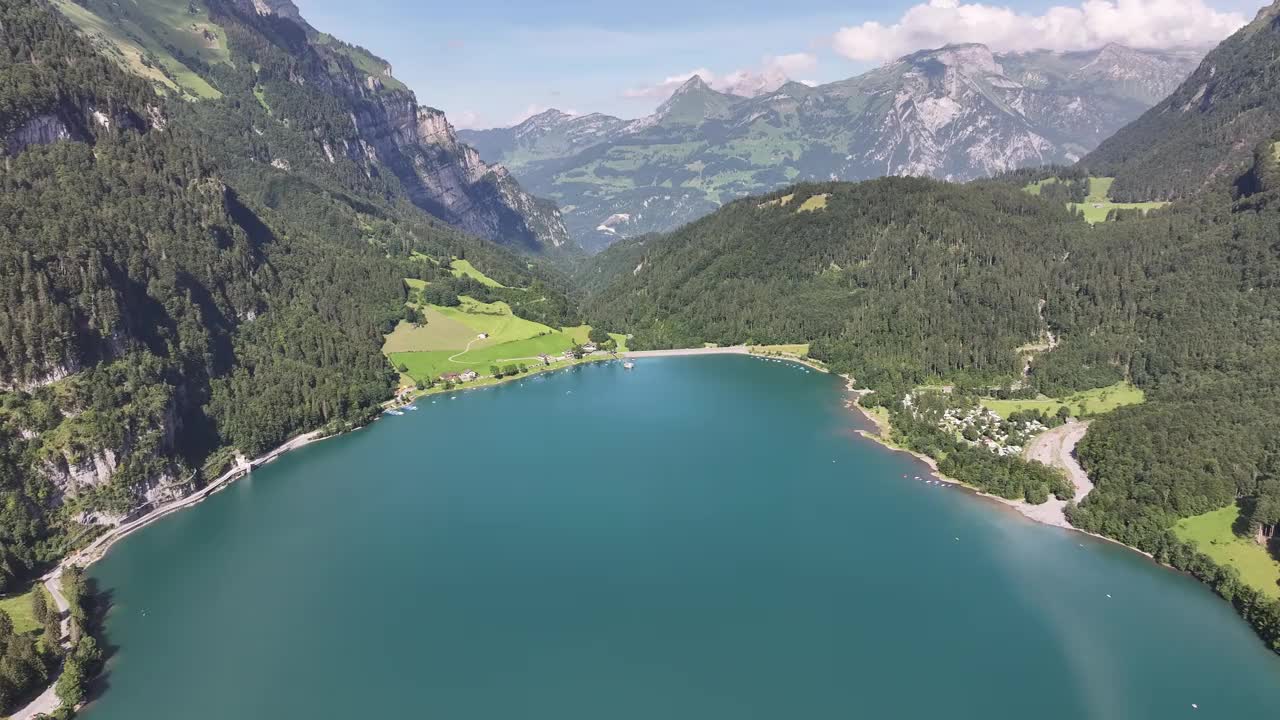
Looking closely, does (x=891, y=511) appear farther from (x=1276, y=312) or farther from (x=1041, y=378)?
(x=1276, y=312)

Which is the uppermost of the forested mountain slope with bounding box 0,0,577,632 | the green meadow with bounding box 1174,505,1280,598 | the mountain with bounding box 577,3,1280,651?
the forested mountain slope with bounding box 0,0,577,632

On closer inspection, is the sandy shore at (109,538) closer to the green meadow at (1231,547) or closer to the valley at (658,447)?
the valley at (658,447)

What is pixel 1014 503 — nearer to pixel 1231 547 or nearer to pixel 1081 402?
pixel 1231 547

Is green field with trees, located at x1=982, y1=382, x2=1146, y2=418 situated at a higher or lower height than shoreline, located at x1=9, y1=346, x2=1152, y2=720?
lower

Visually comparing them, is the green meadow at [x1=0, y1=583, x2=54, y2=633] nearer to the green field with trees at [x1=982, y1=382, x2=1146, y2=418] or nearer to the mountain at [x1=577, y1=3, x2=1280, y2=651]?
the mountain at [x1=577, y1=3, x2=1280, y2=651]

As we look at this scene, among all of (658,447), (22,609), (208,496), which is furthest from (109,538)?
(658,447)

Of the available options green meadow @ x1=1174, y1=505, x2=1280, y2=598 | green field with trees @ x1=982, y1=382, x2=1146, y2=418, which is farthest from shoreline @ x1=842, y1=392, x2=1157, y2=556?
green field with trees @ x1=982, y1=382, x2=1146, y2=418

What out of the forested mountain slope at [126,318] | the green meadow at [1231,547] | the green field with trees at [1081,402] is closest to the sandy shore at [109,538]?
the forested mountain slope at [126,318]
